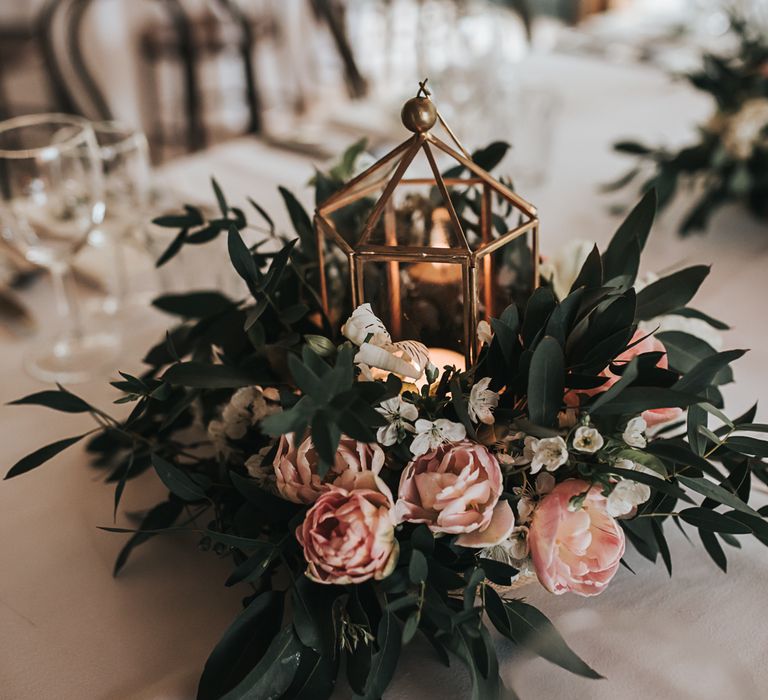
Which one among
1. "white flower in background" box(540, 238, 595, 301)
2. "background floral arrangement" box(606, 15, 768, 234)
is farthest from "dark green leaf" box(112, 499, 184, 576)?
"background floral arrangement" box(606, 15, 768, 234)

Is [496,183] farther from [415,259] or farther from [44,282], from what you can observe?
[44,282]

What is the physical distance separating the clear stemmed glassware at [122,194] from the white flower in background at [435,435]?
66cm

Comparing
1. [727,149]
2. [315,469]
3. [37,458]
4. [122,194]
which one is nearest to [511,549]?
[315,469]

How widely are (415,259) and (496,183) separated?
0.11m

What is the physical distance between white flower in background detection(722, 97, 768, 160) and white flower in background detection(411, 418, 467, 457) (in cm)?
87

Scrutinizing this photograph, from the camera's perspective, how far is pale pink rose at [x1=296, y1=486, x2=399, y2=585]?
19.4 inches

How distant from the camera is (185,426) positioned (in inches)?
31.3

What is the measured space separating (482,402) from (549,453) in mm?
56

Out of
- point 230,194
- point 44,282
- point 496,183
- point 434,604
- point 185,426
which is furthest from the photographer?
point 230,194

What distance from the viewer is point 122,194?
3.54 ft

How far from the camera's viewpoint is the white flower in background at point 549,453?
523 millimetres

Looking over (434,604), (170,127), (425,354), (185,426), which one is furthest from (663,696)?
(170,127)

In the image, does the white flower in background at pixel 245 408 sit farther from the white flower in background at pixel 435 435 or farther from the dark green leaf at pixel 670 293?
the dark green leaf at pixel 670 293

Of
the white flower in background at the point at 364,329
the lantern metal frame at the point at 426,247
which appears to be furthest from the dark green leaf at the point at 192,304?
the white flower in background at the point at 364,329
